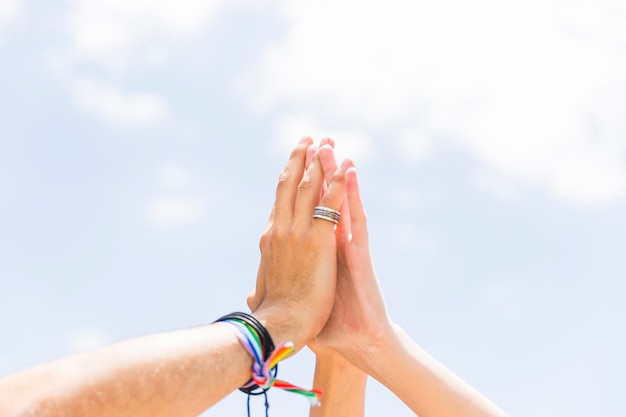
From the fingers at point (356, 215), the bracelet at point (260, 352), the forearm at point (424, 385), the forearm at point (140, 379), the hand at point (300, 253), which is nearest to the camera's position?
the forearm at point (140, 379)

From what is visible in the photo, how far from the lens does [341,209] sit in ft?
12.3

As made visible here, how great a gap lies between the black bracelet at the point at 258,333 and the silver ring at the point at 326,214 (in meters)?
0.83

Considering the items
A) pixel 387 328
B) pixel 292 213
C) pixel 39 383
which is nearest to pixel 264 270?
pixel 292 213

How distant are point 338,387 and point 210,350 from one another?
1.29 metres

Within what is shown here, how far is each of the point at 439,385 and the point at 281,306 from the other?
0.78 metres

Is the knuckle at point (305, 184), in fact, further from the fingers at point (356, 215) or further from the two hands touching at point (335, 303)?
the fingers at point (356, 215)

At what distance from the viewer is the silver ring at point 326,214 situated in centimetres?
368

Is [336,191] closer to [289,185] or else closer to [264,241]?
[289,185]

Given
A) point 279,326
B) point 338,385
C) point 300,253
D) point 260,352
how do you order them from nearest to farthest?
point 260,352 → point 279,326 → point 300,253 → point 338,385

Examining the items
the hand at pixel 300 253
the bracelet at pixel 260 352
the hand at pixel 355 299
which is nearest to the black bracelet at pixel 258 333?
the bracelet at pixel 260 352

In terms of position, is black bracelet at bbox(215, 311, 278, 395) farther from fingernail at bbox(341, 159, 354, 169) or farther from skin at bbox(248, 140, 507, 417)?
fingernail at bbox(341, 159, 354, 169)

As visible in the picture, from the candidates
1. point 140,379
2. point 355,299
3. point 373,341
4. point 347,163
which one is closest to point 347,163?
point 347,163

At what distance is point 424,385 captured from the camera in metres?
3.60

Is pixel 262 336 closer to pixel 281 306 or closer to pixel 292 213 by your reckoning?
pixel 281 306
